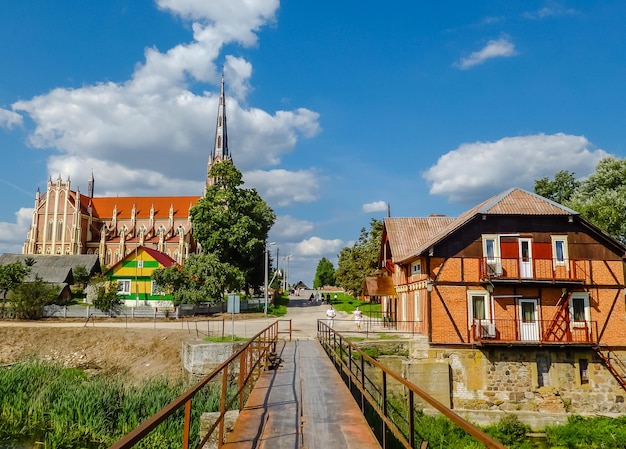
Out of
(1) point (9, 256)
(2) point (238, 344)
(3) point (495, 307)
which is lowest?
(2) point (238, 344)

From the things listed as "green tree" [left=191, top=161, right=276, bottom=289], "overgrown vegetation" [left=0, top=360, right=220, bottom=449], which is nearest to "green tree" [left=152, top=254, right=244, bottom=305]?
"green tree" [left=191, top=161, right=276, bottom=289]

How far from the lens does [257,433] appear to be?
6961 mm

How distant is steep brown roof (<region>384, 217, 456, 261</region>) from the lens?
27281 millimetres

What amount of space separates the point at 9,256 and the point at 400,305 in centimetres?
5215

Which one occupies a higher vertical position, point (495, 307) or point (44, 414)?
point (495, 307)

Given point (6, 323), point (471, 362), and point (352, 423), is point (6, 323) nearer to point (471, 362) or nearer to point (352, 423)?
point (471, 362)

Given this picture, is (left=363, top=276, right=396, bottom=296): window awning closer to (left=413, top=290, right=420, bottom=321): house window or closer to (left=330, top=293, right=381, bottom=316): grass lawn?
(left=413, top=290, right=420, bottom=321): house window

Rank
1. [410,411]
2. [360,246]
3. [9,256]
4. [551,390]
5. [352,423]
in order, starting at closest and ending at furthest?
[410,411] < [352,423] < [551,390] < [360,246] < [9,256]

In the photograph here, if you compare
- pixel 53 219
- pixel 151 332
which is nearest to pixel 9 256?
pixel 53 219

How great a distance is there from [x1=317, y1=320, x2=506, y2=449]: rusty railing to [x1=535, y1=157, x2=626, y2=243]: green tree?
50.9 feet

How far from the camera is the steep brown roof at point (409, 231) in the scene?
27.3 metres

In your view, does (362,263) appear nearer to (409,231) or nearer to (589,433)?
(409,231)

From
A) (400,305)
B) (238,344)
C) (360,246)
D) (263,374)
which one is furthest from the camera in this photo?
(360,246)

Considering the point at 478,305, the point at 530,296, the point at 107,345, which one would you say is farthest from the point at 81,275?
the point at 530,296
